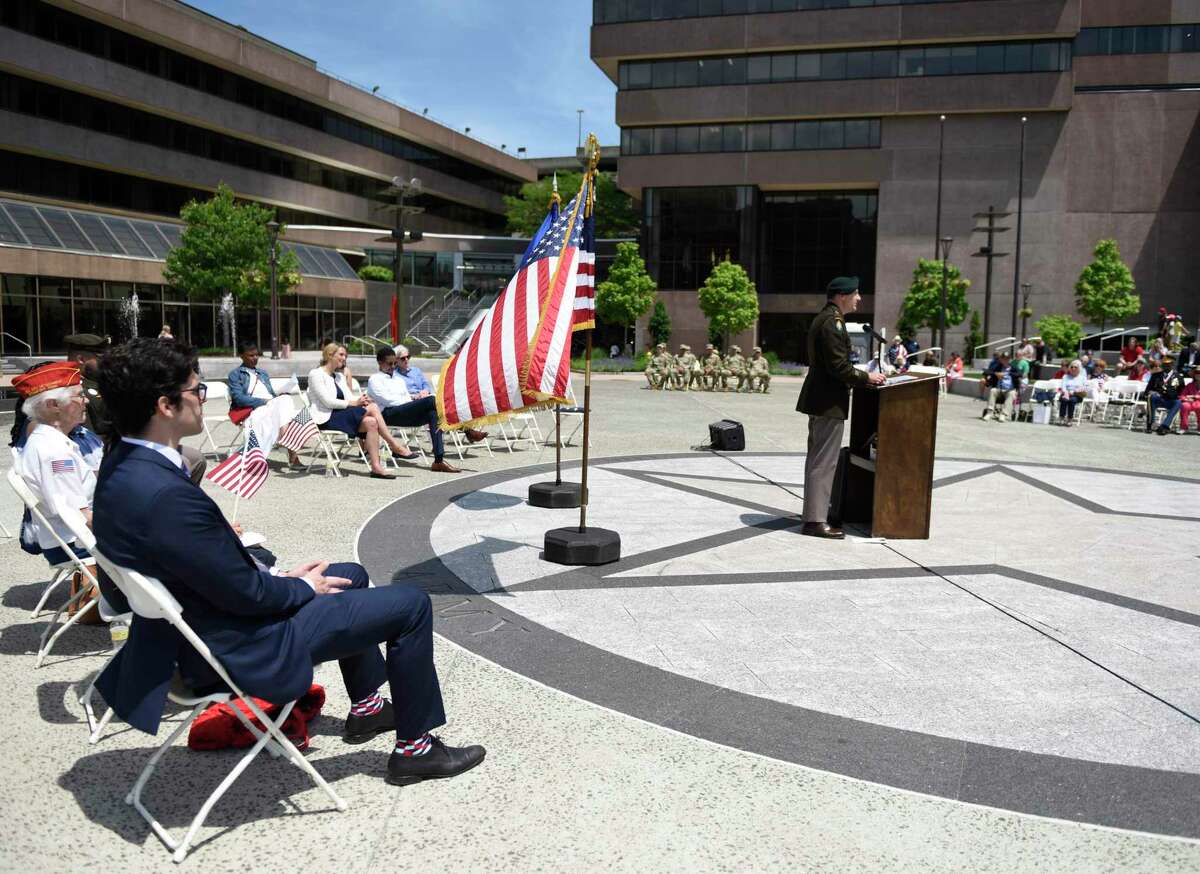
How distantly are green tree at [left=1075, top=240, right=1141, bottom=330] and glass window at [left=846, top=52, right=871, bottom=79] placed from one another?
15465mm

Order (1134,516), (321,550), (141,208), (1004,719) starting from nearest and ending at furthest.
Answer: (1004,719) < (321,550) < (1134,516) < (141,208)

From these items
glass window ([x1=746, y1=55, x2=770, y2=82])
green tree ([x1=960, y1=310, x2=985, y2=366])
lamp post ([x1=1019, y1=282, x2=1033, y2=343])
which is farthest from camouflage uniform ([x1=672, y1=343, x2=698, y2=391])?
glass window ([x1=746, y1=55, x2=770, y2=82])

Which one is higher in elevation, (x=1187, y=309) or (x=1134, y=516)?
(x=1187, y=309)

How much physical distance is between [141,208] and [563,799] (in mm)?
51952

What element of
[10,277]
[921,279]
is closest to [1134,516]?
[10,277]

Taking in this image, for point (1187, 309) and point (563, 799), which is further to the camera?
point (1187, 309)

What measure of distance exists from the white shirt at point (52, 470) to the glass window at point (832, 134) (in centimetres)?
5190

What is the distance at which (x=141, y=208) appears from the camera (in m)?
47.7

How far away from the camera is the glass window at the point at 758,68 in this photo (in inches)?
2007

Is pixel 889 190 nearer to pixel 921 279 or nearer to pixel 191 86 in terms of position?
pixel 921 279

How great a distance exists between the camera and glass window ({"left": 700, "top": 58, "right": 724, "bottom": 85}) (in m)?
51.6

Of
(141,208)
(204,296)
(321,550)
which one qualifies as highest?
(141,208)

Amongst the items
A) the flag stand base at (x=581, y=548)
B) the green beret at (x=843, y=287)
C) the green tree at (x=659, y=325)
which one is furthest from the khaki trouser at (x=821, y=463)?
the green tree at (x=659, y=325)

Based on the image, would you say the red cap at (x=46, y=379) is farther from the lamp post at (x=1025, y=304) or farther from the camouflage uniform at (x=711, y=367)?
the lamp post at (x=1025, y=304)
